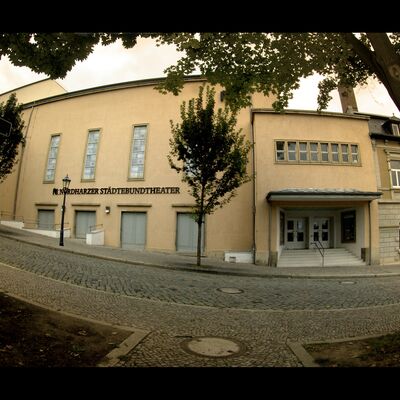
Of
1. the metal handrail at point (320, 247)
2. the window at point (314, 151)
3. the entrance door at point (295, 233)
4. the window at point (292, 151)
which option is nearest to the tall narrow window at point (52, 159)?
the window at point (292, 151)

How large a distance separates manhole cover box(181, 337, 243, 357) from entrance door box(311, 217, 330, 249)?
60.1 feet

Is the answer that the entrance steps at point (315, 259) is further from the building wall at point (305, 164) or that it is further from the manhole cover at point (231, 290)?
the manhole cover at point (231, 290)

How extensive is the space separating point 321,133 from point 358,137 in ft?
8.24

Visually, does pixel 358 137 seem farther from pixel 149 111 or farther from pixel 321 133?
pixel 149 111

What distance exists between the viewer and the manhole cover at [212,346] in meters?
4.79

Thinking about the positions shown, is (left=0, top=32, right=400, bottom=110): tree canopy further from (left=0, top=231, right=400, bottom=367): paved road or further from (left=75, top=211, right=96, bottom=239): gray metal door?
(left=75, top=211, right=96, bottom=239): gray metal door

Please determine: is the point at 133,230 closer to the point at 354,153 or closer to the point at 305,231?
the point at 305,231

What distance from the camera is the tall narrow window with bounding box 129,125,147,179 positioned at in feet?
73.7

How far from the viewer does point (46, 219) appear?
984 inches

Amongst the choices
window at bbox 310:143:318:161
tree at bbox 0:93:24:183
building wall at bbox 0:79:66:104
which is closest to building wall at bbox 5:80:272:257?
tree at bbox 0:93:24:183

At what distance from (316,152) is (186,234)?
936 centimetres
